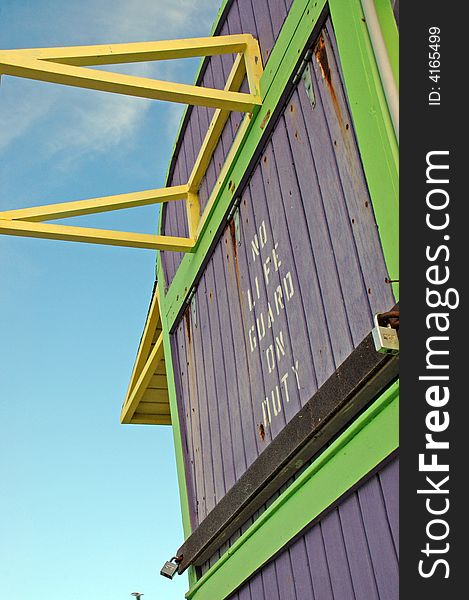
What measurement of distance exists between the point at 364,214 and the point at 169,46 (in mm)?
1711

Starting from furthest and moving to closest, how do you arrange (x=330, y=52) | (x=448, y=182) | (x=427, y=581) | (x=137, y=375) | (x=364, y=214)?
(x=137, y=375)
(x=330, y=52)
(x=364, y=214)
(x=448, y=182)
(x=427, y=581)

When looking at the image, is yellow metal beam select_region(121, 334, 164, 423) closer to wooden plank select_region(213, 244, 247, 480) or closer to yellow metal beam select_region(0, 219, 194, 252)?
yellow metal beam select_region(0, 219, 194, 252)

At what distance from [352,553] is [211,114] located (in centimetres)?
277

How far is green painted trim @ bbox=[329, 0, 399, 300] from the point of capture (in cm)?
253

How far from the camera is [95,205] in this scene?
4469mm

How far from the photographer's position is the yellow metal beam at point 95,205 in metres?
4.30

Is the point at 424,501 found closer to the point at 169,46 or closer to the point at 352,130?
the point at 352,130

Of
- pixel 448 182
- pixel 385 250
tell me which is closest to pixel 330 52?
pixel 385 250

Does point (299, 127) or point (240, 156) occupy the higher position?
point (240, 156)

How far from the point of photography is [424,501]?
1893 mm

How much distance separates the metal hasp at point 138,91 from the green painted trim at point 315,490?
5.84 ft

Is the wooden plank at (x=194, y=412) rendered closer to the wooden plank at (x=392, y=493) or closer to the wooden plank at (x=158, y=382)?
the wooden plank at (x=158, y=382)

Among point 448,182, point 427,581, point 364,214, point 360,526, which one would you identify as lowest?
point 427,581

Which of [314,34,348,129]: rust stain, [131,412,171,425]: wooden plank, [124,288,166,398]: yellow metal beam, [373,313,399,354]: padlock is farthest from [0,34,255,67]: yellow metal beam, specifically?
[131,412,171,425]: wooden plank
